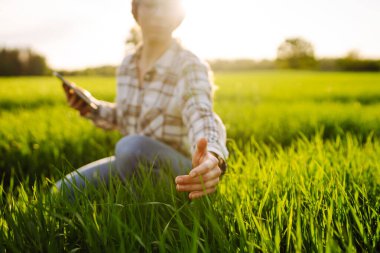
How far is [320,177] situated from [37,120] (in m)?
3.86

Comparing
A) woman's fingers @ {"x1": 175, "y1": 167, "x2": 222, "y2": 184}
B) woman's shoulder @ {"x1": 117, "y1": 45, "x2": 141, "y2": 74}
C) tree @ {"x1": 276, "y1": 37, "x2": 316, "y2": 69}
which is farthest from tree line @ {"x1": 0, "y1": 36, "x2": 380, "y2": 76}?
woman's fingers @ {"x1": 175, "y1": 167, "x2": 222, "y2": 184}

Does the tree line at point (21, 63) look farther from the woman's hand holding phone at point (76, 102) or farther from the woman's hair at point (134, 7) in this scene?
the woman's hair at point (134, 7)

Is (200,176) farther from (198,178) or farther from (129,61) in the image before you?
(129,61)

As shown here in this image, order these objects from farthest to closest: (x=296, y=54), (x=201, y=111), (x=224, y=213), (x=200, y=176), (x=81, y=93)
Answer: (x=296, y=54)
(x=81, y=93)
(x=201, y=111)
(x=224, y=213)
(x=200, y=176)

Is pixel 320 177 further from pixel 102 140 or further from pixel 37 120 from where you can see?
pixel 37 120

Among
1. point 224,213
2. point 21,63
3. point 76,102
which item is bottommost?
point 21,63

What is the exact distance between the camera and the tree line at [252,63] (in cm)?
4309

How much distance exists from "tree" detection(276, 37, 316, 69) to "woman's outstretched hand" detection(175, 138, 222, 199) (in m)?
76.2

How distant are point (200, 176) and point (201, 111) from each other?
23.3 inches

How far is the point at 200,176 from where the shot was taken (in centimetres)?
129

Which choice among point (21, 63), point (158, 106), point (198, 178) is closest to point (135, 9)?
point (158, 106)

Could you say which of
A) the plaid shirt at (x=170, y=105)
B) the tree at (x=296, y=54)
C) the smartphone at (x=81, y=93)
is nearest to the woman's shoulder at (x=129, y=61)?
the plaid shirt at (x=170, y=105)

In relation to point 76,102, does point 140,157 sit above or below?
below

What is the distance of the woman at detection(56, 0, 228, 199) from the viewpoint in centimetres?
188
